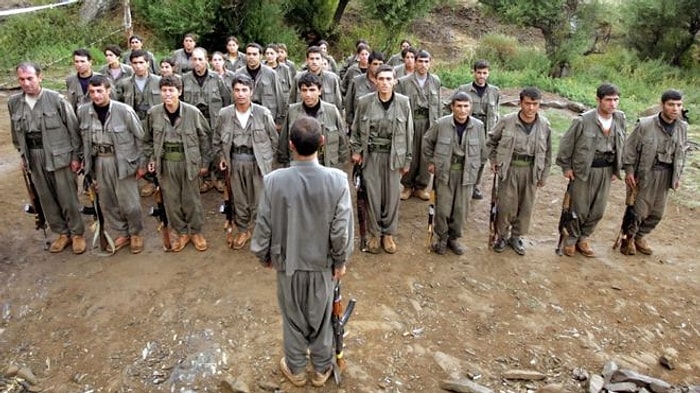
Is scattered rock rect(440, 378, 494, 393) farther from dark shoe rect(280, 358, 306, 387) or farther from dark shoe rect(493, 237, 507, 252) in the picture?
dark shoe rect(493, 237, 507, 252)

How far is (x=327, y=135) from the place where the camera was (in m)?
5.51

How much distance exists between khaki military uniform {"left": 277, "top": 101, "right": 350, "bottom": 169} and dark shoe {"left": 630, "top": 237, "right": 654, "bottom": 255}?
346cm

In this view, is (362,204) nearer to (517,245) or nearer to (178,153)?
(517,245)

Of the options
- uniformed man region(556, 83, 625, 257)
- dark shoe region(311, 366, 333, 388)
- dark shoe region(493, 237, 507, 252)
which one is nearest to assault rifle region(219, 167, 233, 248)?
dark shoe region(311, 366, 333, 388)

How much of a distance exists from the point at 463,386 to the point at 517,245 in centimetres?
249

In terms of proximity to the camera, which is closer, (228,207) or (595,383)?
(595,383)

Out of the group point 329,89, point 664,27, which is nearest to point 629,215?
point 329,89

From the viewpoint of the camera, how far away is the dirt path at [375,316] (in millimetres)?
3947

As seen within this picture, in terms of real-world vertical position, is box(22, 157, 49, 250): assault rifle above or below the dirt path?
above

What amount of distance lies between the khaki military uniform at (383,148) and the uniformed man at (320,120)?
185 mm

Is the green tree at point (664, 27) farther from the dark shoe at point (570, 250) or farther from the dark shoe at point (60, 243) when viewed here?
the dark shoe at point (60, 243)

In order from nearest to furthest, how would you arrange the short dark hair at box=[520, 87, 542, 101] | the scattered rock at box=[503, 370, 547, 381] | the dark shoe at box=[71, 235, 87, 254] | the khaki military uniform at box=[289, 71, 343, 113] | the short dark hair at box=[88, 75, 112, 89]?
the scattered rock at box=[503, 370, 547, 381], the short dark hair at box=[88, 75, 112, 89], the short dark hair at box=[520, 87, 542, 101], the dark shoe at box=[71, 235, 87, 254], the khaki military uniform at box=[289, 71, 343, 113]

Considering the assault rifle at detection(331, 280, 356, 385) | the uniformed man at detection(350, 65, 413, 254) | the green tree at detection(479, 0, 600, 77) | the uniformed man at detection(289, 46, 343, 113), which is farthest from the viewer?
the green tree at detection(479, 0, 600, 77)

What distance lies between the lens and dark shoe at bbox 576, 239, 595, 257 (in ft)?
19.0
